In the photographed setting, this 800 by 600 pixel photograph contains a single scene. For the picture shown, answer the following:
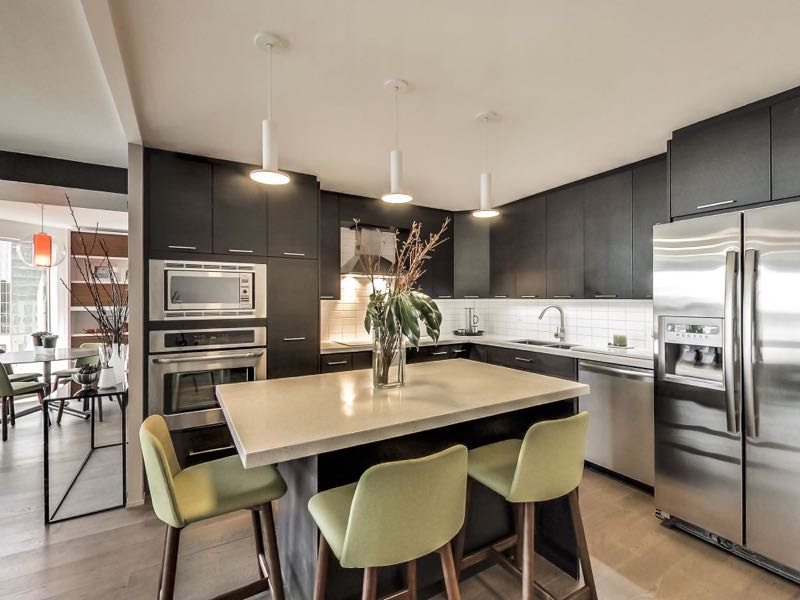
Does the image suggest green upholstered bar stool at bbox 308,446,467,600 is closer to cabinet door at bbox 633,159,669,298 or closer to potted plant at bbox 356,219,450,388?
potted plant at bbox 356,219,450,388

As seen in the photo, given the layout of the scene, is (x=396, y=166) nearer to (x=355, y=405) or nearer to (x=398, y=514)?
(x=355, y=405)

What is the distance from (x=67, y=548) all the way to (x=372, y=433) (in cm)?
216

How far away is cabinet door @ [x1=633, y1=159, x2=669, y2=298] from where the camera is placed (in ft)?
9.32

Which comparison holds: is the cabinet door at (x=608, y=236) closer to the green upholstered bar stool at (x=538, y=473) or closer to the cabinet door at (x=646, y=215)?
the cabinet door at (x=646, y=215)

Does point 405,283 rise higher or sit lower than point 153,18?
lower

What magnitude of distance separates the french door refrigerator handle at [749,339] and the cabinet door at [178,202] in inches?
132

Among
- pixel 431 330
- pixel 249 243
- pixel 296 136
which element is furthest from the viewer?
pixel 249 243

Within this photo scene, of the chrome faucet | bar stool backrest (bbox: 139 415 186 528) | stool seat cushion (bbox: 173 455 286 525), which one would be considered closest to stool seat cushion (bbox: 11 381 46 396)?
stool seat cushion (bbox: 173 455 286 525)

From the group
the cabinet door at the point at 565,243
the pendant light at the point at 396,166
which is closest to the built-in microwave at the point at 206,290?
the pendant light at the point at 396,166

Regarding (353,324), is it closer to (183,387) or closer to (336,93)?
(183,387)

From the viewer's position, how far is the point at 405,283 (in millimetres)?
1808

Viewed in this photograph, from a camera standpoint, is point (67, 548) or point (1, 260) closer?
point (67, 548)

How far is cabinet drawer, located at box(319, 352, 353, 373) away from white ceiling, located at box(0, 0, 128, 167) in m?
2.17

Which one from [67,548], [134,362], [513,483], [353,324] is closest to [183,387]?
A: [134,362]
